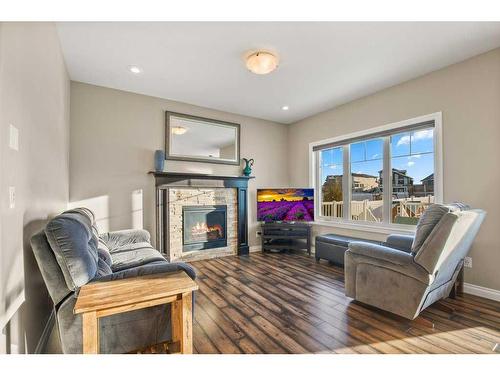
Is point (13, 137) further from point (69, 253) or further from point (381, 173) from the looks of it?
point (381, 173)

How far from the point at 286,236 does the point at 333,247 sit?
103 centimetres

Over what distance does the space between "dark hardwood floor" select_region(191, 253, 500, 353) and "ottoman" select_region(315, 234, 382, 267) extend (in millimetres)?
498

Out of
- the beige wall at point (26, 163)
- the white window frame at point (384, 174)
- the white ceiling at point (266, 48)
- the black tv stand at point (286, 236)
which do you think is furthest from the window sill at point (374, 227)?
the beige wall at point (26, 163)

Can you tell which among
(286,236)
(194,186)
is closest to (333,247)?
(286,236)

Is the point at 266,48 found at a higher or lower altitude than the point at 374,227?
higher

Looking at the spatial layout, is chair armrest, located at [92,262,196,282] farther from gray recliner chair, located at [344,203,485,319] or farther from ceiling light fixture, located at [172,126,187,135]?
ceiling light fixture, located at [172,126,187,135]

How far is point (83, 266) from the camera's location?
1.45 meters

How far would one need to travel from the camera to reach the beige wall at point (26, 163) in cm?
117

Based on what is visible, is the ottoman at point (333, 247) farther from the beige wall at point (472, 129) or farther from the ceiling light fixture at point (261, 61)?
the ceiling light fixture at point (261, 61)

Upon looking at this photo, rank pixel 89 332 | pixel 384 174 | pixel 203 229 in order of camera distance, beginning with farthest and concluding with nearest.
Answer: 1. pixel 203 229
2. pixel 384 174
3. pixel 89 332

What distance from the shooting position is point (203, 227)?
13.9 ft

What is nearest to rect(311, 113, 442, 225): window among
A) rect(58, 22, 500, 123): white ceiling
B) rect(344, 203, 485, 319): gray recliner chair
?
rect(58, 22, 500, 123): white ceiling

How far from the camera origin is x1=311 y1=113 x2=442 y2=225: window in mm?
3205

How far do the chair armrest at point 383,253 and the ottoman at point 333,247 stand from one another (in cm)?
122
